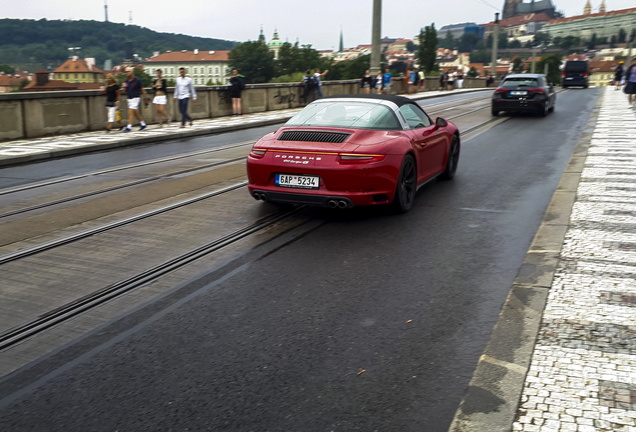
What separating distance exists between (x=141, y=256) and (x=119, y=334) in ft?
6.24

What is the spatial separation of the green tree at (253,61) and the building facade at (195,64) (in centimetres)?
4571

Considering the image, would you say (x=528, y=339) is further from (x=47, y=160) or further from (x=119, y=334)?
(x=47, y=160)

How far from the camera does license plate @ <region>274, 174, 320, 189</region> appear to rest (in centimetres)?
730

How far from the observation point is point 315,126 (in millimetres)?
7988

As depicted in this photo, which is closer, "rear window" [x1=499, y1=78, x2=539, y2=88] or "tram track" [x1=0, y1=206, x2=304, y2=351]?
"tram track" [x1=0, y1=206, x2=304, y2=351]

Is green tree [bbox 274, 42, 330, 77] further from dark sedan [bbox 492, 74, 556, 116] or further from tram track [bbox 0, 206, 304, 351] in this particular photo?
tram track [bbox 0, 206, 304, 351]

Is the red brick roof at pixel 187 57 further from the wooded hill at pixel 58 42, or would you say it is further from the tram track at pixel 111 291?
the tram track at pixel 111 291

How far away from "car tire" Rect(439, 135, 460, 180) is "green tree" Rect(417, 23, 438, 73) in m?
105

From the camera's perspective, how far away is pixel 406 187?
26.5 feet

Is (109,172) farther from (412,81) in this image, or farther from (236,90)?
(412,81)

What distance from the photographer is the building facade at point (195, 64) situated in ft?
618

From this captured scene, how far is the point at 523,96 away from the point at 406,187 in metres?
16.4

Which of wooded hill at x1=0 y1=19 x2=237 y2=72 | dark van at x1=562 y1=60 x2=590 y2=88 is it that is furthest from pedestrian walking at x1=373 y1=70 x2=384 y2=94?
wooded hill at x1=0 y1=19 x2=237 y2=72

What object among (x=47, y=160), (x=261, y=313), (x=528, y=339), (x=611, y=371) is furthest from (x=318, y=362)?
(x=47, y=160)
